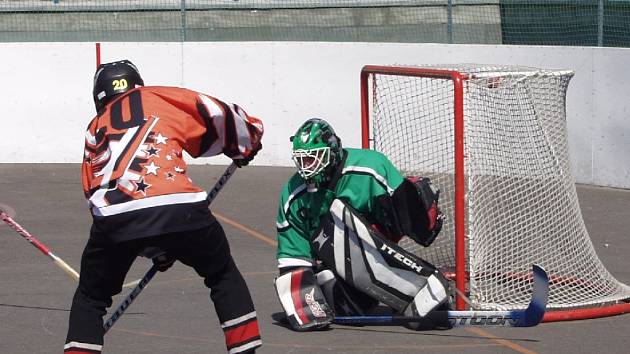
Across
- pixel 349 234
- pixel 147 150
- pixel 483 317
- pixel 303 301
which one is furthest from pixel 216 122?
pixel 483 317

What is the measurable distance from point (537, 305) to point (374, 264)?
825 mm

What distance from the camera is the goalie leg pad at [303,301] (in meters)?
6.36

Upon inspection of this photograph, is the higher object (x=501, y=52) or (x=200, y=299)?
(x=501, y=52)

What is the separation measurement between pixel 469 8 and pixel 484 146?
599 cm

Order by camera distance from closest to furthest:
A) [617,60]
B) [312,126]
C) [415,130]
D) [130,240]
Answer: [130,240] < [312,126] < [415,130] < [617,60]

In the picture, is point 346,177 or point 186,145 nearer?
point 186,145

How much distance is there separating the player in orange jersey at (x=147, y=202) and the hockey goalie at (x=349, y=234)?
4.27 ft

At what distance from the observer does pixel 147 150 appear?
16.1ft

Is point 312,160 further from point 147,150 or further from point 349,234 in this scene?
point 147,150

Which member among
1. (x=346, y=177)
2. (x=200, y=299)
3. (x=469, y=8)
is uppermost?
(x=469, y=8)

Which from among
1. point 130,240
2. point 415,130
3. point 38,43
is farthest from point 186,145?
point 38,43

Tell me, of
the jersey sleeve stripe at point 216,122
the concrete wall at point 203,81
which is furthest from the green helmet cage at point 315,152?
the concrete wall at point 203,81

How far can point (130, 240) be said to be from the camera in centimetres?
484

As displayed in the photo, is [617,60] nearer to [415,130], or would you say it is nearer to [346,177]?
[415,130]
